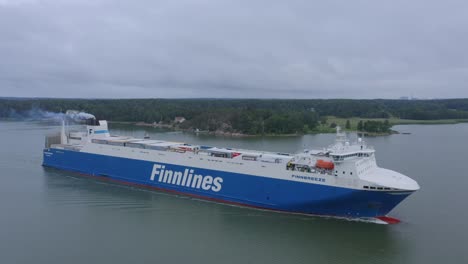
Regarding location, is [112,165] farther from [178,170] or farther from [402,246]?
[402,246]

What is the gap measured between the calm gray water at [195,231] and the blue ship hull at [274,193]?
1.21 feet

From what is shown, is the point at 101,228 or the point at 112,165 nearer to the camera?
the point at 101,228

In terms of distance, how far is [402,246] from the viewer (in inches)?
423

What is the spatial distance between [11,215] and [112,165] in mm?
5218

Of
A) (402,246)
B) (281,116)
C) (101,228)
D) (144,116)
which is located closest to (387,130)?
(281,116)

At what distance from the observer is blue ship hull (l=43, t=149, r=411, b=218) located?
11930 millimetres

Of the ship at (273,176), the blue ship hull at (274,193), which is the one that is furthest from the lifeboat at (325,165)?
the blue ship hull at (274,193)

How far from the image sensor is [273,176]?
1316 cm

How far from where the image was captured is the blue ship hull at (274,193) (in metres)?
11.9

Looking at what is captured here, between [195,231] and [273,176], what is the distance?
3.23m

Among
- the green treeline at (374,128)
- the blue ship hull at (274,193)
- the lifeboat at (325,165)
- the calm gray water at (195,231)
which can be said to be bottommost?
the calm gray water at (195,231)

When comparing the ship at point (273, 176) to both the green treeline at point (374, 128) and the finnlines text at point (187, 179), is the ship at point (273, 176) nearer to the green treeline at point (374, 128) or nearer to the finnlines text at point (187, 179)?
the finnlines text at point (187, 179)

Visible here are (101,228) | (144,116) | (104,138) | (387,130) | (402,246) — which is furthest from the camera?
(144,116)

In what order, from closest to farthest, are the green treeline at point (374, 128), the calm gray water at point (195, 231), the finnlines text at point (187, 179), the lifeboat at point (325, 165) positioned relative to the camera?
1. the calm gray water at point (195, 231)
2. the lifeboat at point (325, 165)
3. the finnlines text at point (187, 179)
4. the green treeline at point (374, 128)
